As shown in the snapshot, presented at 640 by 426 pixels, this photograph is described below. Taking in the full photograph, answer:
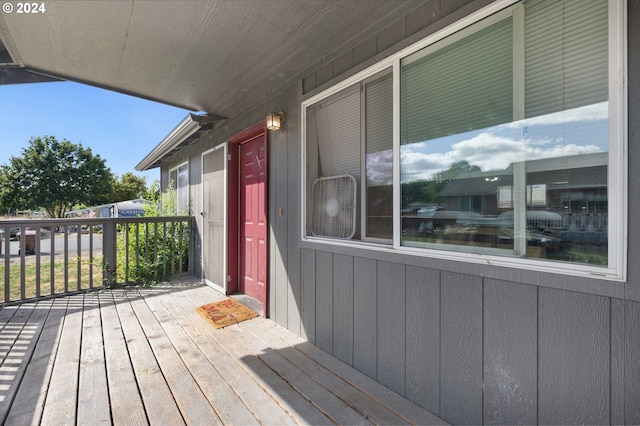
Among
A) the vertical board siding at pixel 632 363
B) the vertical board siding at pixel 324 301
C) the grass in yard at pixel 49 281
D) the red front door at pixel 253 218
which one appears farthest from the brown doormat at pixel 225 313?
the vertical board siding at pixel 632 363

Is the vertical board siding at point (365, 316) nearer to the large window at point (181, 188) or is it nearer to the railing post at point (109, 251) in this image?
the railing post at point (109, 251)

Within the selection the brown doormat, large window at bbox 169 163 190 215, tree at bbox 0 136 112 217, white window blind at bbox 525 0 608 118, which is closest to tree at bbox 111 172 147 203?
tree at bbox 0 136 112 217

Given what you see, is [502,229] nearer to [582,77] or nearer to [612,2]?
[582,77]

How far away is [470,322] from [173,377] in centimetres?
189

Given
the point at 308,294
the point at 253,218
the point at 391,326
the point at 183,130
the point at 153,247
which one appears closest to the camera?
the point at 391,326

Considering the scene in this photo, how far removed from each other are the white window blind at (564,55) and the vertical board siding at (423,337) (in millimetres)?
970

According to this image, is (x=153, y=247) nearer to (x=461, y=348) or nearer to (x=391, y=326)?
(x=391, y=326)

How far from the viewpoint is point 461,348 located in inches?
57.5

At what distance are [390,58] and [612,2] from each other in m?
1.01

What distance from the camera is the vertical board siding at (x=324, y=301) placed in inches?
88.2

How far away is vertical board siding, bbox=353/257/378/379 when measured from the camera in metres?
1.89

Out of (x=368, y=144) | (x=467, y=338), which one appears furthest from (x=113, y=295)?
(x=467, y=338)

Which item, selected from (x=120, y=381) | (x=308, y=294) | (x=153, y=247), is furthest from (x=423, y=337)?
(x=153, y=247)

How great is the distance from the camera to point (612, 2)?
1.05m
